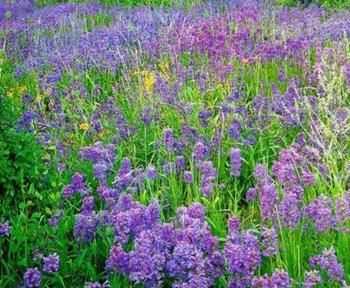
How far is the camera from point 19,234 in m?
2.97

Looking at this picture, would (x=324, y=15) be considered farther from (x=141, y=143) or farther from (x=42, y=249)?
(x=42, y=249)

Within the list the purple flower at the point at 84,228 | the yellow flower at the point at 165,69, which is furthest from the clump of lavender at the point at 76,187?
the yellow flower at the point at 165,69

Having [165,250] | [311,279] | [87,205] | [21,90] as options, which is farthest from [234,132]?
[21,90]

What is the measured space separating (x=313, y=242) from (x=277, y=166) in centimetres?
55

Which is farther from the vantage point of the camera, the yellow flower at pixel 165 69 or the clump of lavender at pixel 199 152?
the yellow flower at pixel 165 69

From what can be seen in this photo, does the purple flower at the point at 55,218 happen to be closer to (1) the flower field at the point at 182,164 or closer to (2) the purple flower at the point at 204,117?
(1) the flower field at the point at 182,164

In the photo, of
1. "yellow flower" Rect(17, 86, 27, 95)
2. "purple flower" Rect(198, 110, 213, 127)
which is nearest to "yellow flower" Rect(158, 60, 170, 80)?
"purple flower" Rect(198, 110, 213, 127)

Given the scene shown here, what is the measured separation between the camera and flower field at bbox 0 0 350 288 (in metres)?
2.74

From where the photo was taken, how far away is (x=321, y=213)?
2850 millimetres

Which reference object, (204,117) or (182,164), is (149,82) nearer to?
(204,117)

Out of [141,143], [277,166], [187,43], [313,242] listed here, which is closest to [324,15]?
[187,43]

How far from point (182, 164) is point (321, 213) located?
1.00 metres

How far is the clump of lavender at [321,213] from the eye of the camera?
9.32 ft

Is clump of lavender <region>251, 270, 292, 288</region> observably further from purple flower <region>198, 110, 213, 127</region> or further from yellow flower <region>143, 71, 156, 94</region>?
yellow flower <region>143, 71, 156, 94</region>
